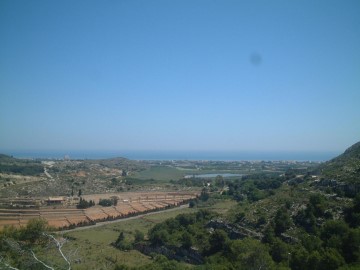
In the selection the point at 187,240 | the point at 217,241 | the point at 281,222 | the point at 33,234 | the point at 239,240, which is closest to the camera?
the point at 239,240

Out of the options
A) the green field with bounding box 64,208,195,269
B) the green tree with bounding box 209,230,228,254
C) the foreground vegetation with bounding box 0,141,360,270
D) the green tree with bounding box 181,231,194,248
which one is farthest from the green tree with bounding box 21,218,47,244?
the green tree with bounding box 209,230,228,254

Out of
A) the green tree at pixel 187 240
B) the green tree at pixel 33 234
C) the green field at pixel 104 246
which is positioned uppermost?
the green tree at pixel 33 234

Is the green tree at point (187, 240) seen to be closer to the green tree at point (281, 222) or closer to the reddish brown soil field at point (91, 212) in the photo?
the green tree at point (281, 222)

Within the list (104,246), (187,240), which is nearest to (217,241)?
(187,240)

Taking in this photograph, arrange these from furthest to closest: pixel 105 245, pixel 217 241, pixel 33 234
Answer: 1. pixel 105 245
2. pixel 217 241
3. pixel 33 234

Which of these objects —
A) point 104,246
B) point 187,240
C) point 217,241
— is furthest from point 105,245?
point 217,241

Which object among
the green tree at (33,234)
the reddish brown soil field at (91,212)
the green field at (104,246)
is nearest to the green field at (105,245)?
the green field at (104,246)

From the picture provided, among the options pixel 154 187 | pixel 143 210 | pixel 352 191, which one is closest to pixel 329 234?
pixel 352 191

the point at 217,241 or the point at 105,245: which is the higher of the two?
the point at 217,241

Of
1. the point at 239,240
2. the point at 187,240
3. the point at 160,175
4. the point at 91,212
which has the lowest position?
the point at 91,212

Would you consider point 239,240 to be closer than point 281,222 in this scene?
Yes

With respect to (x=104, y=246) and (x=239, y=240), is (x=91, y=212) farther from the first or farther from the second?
(x=239, y=240)
